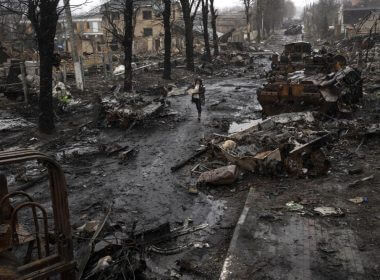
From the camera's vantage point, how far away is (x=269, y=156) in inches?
352

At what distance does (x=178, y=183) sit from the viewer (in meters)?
9.12

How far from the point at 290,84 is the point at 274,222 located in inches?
287

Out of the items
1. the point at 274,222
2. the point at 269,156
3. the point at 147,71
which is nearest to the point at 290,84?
the point at 269,156

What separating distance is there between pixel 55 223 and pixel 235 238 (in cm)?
313

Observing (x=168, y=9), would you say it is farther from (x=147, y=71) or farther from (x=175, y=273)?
(x=175, y=273)

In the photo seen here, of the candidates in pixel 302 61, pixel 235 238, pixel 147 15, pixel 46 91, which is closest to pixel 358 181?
pixel 235 238

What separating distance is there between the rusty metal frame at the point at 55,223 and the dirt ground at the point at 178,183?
1408 mm

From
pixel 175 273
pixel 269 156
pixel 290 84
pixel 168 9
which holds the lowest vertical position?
pixel 175 273

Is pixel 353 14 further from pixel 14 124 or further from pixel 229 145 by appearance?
pixel 229 145

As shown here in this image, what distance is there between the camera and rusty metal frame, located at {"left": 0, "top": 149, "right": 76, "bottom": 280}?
3.97 metres

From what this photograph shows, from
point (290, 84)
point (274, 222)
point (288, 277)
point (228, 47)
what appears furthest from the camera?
point (228, 47)

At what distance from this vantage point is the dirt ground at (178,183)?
6.46 metres

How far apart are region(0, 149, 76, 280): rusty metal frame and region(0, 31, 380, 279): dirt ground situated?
1.41 m

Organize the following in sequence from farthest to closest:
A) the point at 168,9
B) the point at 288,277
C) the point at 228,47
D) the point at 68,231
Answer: the point at 228,47
the point at 168,9
the point at 288,277
the point at 68,231
